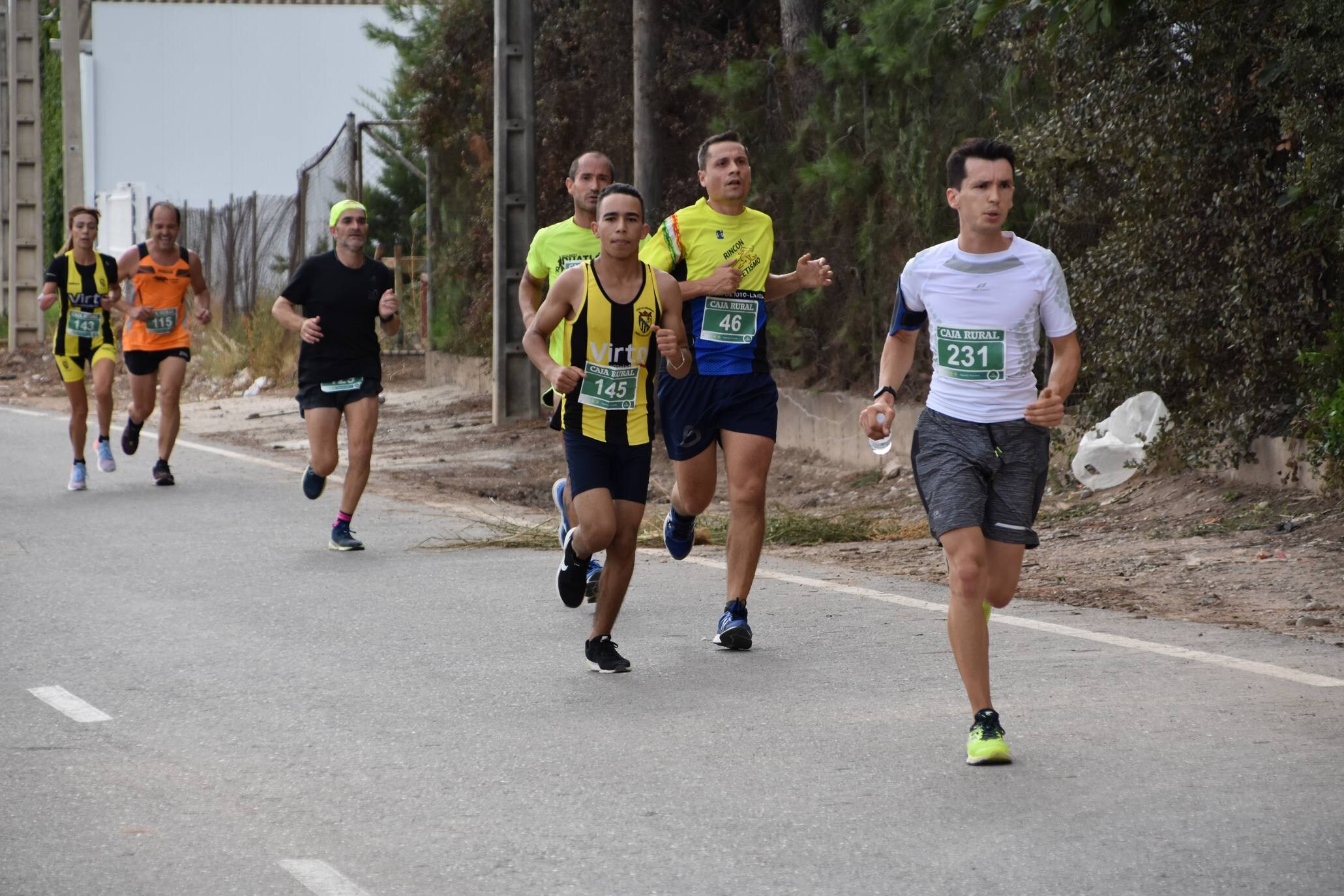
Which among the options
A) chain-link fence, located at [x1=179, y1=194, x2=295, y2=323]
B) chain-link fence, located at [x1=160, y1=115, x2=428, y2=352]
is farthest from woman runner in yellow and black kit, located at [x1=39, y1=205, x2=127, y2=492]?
chain-link fence, located at [x1=179, y1=194, x2=295, y2=323]

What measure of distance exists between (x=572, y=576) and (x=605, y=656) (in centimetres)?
53

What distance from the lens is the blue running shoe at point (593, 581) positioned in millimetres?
8797

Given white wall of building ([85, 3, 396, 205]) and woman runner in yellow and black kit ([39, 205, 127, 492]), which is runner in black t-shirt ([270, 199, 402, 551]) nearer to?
woman runner in yellow and black kit ([39, 205, 127, 492])

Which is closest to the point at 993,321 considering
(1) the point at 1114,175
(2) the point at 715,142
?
(2) the point at 715,142

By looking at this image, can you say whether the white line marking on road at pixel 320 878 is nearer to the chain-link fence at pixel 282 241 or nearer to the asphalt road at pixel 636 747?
the asphalt road at pixel 636 747

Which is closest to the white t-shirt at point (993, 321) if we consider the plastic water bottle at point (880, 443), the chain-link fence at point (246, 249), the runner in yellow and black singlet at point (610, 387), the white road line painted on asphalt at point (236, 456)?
the plastic water bottle at point (880, 443)

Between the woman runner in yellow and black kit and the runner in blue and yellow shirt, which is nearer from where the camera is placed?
the runner in blue and yellow shirt

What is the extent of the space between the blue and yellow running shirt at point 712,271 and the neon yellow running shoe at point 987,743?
8.21 ft

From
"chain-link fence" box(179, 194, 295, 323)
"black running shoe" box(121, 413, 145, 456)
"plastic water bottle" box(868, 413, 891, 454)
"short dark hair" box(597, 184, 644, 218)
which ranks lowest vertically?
"black running shoe" box(121, 413, 145, 456)

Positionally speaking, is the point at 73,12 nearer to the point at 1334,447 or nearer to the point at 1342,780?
the point at 1334,447

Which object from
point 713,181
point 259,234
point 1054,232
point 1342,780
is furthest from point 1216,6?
point 259,234

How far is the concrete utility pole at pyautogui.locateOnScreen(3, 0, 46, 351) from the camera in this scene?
33.6 m

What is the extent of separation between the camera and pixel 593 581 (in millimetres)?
8812

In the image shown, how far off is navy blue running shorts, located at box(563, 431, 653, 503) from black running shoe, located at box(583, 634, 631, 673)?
1.78ft
